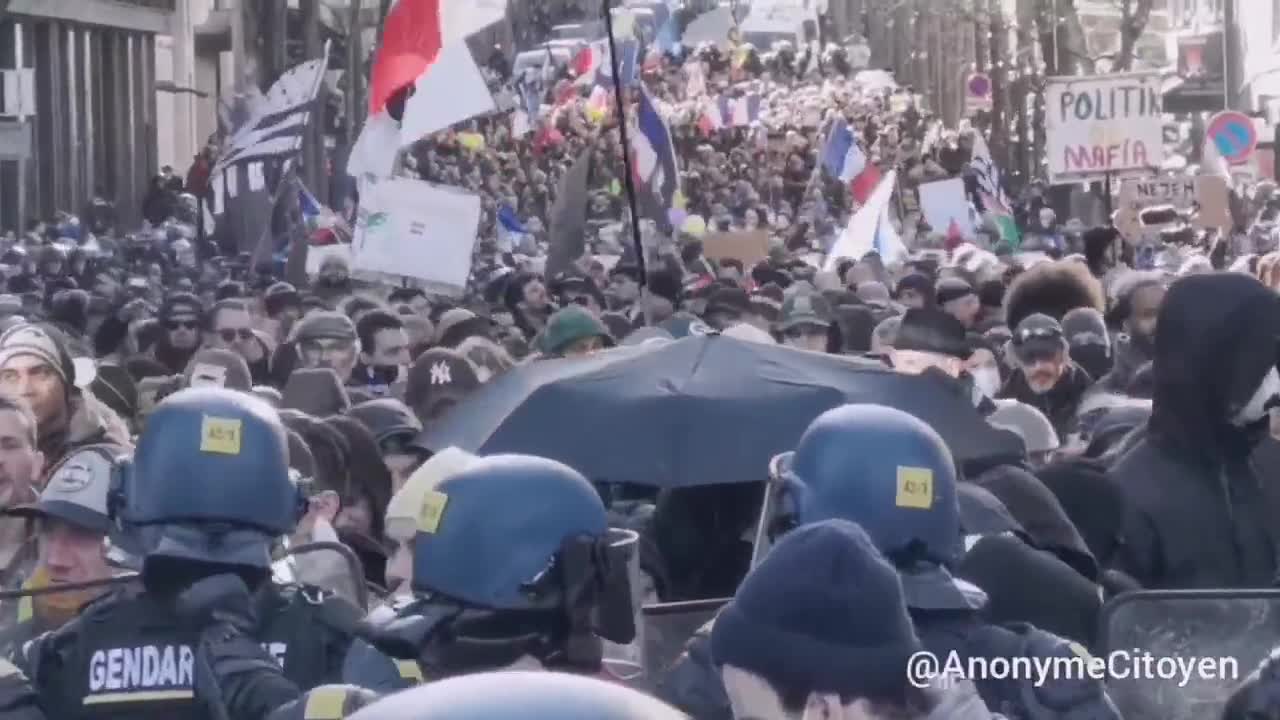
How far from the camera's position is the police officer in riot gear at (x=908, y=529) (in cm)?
400

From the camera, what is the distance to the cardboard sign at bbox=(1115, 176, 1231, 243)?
67.1ft

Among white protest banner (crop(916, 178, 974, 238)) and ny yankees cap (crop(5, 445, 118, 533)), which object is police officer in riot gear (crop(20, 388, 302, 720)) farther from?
white protest banner (crop(916, 178, 974, 238))

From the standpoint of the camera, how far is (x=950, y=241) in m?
22.6

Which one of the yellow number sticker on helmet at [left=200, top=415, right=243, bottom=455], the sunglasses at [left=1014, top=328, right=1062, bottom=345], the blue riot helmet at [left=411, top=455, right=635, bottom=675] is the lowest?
the sunglasses at [left=1014, top=328, right=1062, bottom=345]

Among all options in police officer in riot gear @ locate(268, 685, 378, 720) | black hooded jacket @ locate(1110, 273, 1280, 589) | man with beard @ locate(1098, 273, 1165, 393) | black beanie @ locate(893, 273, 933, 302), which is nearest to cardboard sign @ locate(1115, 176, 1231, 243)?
black beanie @ locate(893, 273, 933, 302)

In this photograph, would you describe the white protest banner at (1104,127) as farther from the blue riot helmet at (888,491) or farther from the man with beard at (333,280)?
the blue riot helmet at (888,491)

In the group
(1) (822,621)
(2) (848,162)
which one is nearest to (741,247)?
(2) (848,162)

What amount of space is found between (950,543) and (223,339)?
8.32 meters

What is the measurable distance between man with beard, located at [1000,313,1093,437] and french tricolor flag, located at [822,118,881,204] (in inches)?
608

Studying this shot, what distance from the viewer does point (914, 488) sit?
168 inches

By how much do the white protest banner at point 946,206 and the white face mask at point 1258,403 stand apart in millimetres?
17891

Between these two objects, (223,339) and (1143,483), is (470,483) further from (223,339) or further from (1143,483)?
(223,339)

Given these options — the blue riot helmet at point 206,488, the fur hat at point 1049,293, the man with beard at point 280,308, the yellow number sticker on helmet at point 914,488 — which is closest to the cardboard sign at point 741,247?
the man with beard at point 280,308

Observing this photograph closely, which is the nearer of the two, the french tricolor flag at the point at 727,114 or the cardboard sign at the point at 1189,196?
the cardboard sign at the point at 1189,196
